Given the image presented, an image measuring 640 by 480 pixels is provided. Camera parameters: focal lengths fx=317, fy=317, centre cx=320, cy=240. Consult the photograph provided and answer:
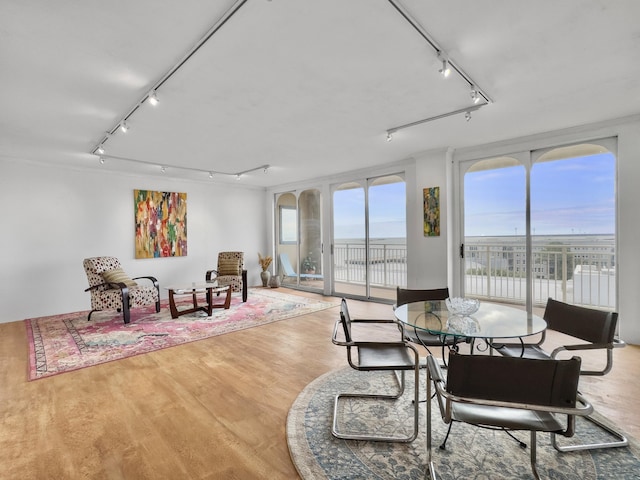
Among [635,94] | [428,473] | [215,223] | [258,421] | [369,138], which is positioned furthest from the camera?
[215,223]

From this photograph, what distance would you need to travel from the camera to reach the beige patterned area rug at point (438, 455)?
167cm

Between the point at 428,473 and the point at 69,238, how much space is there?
20.2 feet

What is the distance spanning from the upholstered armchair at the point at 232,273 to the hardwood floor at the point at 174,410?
2281mm

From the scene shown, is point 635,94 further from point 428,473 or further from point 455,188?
point 428,473

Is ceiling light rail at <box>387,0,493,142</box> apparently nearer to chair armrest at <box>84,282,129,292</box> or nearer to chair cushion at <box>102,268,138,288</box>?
chair armrest at <box>84,282,129,292</box>

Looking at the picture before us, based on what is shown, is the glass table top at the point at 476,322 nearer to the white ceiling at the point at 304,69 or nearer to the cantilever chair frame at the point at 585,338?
the cantilever chair frame at the point at 585,338

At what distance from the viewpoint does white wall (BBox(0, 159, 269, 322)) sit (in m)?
4.85

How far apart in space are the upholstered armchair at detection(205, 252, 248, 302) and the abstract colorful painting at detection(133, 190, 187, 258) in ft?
2.68

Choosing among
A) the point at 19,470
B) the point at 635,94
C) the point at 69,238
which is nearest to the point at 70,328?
the point at 69,238

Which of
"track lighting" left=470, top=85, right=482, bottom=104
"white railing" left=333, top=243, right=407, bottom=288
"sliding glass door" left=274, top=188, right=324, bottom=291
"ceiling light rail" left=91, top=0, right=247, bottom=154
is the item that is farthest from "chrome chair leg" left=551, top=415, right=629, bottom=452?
"sliding glass door" left=274, top=188, right=324, bottom=291

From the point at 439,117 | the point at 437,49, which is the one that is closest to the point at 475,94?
the point at 439,117

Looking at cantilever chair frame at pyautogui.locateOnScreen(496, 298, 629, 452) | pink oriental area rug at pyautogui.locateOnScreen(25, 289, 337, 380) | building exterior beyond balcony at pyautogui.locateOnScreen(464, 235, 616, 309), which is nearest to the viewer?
cantilever chair frame at pyautogui.locateOnScreen(496, 298, 629, 452)

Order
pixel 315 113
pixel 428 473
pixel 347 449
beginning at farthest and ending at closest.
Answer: pixel 315 113 → pixel 347 449 → pixel 428 473

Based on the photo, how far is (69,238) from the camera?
5344mm
